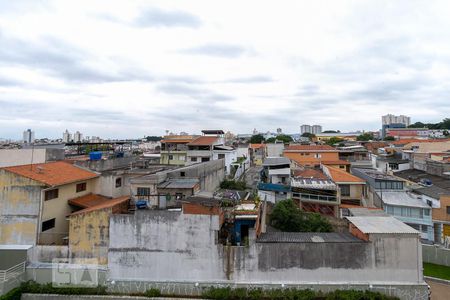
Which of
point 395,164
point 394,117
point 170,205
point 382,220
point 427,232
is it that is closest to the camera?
point 382,220

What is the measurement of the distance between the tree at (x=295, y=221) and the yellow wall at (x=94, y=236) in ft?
37.9

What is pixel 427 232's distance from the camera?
71.6ft

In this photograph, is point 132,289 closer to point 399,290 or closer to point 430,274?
point 399,290

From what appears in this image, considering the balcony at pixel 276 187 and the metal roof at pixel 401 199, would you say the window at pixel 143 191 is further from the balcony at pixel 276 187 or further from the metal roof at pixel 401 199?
the metal roof at pixel 401 199

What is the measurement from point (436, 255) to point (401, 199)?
566cm

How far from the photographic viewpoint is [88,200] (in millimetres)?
20406

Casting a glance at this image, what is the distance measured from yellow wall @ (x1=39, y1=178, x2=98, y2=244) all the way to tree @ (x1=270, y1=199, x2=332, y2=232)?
14046 mm

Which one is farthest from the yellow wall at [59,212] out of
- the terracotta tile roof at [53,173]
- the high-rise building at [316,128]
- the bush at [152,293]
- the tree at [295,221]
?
the high-rise building at [316,128]

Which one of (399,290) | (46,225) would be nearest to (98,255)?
(46,225)

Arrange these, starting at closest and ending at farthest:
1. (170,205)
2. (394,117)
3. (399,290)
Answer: (399,290), (170,205), (394,117)

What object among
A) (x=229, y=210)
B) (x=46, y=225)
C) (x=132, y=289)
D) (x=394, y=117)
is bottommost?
(x=132, y=289)

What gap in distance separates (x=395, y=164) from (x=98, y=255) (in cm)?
3718

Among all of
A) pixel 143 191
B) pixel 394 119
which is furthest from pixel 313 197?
pixel 394 119

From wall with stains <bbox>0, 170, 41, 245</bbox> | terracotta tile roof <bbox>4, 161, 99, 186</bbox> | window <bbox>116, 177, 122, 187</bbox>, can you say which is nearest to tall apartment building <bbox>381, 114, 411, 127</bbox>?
window <bbox>116, 177, 122, 187</bbox>
